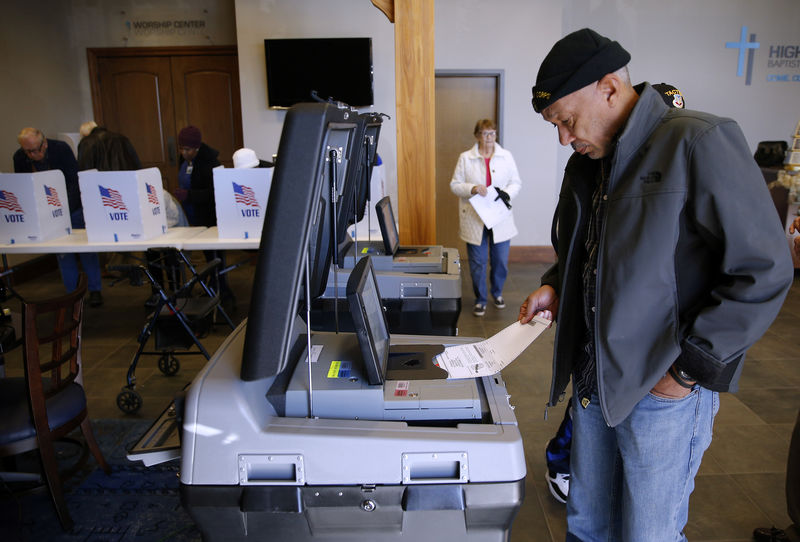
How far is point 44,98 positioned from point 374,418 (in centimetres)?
681

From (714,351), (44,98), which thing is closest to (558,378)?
(714,351)

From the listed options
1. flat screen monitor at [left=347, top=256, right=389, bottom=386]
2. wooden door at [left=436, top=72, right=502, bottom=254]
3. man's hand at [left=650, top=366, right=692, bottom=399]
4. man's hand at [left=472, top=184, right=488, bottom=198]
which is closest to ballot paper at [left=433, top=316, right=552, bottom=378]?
flat screen monitor at [left=347, top=256, right=389, bottom=386]

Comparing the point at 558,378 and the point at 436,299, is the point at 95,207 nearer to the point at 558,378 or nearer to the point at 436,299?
the point at 436,299

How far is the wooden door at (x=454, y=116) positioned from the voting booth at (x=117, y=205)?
133 inches

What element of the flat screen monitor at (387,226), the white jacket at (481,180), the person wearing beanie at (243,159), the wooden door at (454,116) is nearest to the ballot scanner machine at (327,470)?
the flat screen monitor at (387,226)

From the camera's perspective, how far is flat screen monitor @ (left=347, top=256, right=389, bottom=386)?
1338 mm

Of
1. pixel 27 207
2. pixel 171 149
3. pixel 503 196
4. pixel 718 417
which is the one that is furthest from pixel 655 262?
pixel 171 149

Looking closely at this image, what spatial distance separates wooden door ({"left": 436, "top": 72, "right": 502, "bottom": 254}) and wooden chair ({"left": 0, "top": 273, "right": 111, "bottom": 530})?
4.82 metres

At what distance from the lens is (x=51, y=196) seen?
4.61 metres

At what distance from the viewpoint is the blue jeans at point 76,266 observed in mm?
5133

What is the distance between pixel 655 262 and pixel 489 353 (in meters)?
0.51

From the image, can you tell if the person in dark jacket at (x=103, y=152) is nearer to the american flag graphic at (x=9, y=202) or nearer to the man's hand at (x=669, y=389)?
the american flag graphic at (x=9, y=202)

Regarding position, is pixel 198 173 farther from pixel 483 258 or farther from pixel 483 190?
pixel 483 258

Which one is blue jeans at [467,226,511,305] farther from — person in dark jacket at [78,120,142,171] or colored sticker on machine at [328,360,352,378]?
colored sticker on machine at [328,360,352,378]
